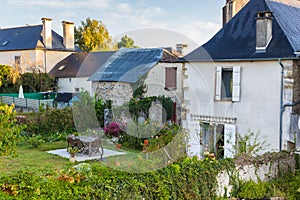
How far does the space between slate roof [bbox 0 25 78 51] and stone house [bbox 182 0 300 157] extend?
19.6 meters

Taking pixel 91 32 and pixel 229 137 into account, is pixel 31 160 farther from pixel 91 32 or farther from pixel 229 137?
pixel 91 32

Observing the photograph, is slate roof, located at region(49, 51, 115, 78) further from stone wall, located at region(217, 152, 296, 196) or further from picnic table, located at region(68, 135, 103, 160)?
stone wall, located at region(217, 152, 296, 196)

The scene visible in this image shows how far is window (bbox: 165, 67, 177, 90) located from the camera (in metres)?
16.6

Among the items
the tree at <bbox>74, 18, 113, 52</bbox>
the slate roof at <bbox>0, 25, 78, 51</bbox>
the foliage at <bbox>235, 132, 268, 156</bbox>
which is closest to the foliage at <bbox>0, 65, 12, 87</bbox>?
the slate roof at <bbox>0, 25, 78, 51</bbox>

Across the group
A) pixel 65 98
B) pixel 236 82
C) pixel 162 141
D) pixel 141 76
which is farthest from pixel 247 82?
pixel 65 98

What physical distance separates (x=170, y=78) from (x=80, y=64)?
37.1ft

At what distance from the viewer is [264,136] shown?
866 cm

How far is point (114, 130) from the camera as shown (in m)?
12.4

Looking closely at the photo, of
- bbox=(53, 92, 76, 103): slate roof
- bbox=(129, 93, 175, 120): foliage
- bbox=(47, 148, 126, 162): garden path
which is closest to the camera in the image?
bbox=(47, 148, 126, 162): garden path

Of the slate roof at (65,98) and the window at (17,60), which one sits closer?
the slate roof at (65,98)

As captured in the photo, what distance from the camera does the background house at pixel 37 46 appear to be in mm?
26141

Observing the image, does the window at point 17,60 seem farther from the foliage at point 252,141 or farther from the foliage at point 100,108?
the foliage at point 252,141

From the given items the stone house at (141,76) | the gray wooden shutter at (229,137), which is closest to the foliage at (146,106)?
the stone house at (141,76)

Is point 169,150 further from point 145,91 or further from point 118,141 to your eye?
A: point 145,91
